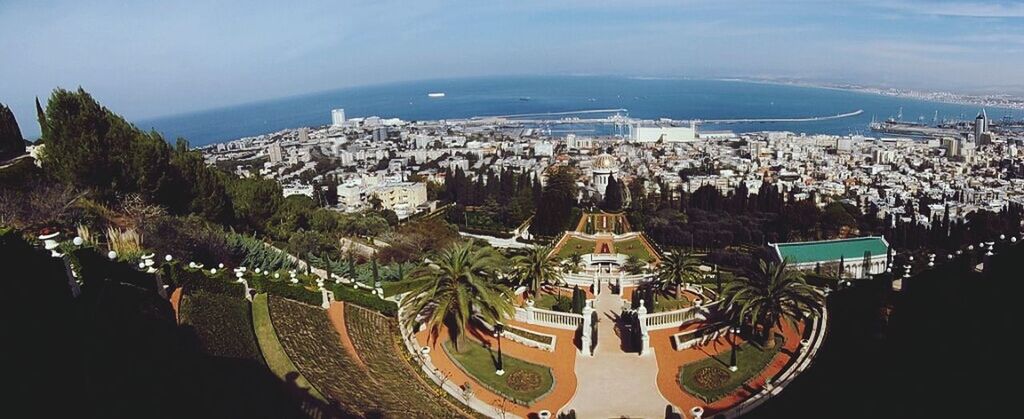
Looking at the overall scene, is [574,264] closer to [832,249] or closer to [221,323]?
[832,249]

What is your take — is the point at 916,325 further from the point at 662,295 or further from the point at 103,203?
the point at 103,203

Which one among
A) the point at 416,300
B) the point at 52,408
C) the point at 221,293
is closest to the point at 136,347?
the point at 52,408

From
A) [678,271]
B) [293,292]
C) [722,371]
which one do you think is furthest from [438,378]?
[678,271]

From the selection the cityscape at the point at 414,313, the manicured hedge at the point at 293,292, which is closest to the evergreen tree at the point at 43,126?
the cityscape at the point at 414,313

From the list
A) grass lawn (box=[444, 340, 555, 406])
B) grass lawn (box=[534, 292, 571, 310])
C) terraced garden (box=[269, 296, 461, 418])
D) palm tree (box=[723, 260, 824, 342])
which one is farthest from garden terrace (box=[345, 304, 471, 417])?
palm tree (box=[723, 260, 824, 342])

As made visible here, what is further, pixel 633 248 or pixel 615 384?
pixel 633 248

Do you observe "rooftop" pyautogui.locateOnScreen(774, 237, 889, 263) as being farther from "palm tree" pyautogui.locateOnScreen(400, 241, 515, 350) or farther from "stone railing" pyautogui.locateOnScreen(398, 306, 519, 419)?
"stone railing" pyautogui.locateOnScreen(398, 306, 519, 419)
